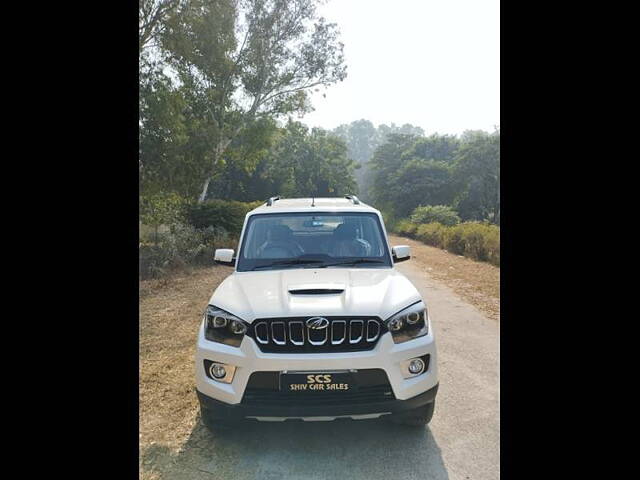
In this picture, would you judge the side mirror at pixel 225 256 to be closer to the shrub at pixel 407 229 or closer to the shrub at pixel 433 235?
the shrub at pixel 433 235

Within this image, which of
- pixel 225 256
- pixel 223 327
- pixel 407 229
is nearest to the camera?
pixel 223 327

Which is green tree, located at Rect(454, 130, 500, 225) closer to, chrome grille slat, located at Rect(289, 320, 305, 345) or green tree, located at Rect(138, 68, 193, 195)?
green tree, located at Rect(138, 68, 193, 195)

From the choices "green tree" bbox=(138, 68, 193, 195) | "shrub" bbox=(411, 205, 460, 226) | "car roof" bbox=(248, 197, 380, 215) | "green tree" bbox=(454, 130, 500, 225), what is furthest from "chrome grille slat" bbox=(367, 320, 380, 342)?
"green tree" bbox=(454, 130, 500, 225)

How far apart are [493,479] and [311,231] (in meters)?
2.56

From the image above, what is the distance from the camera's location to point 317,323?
9.46 ft

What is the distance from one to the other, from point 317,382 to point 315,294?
65 cm

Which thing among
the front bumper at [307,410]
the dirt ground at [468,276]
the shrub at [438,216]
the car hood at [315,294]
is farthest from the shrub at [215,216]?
the shrub at [438,216]

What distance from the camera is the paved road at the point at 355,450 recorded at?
9.46ft

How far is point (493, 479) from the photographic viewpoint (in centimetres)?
285

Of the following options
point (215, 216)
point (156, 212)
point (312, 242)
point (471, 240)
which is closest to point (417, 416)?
point (312, 242)

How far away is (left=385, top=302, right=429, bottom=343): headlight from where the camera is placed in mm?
2973

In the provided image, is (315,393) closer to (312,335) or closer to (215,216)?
(312,335)
